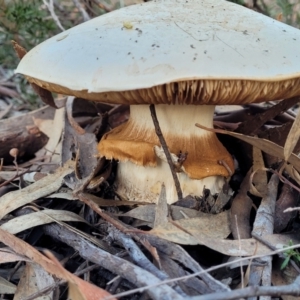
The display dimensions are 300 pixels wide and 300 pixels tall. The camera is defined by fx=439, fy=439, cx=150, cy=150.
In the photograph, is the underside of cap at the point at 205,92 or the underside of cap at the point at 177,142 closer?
the underside of cap at the point at 205,92

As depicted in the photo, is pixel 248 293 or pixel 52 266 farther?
pixel 52 266

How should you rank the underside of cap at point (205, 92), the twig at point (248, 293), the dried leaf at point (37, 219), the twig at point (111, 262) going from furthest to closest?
the dried leaf at point (37, 219) < the underside of cap at point (205, 92) < the twig at point (111, 262) < the twig at point (248, 293)

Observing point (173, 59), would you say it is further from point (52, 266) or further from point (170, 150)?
point (52, 266)

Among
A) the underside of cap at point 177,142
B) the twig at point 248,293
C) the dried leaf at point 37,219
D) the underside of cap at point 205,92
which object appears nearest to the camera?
the twig at point 248,293

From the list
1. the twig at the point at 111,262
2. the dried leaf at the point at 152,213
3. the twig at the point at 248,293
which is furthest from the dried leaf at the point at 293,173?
the twig at the point at 111,262

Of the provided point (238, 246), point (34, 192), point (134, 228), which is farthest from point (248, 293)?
point (34, 192)

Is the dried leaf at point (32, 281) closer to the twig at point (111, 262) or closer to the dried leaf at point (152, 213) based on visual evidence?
the twig at point (111, 262)

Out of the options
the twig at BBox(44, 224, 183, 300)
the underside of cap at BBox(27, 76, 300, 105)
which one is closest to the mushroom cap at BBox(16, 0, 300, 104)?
the underside of cap at BBox(27, 76, 300, 105)

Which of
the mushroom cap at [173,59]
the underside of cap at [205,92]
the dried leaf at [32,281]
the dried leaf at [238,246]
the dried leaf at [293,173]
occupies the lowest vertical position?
the dried leaf at [32,281]
